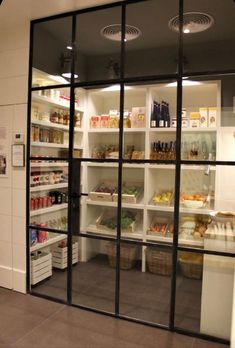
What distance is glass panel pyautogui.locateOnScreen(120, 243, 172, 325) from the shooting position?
2797 mm

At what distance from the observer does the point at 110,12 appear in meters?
2.68

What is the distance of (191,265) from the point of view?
104 inches

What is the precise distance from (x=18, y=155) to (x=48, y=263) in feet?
4.08

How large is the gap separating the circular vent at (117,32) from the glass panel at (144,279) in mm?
1984

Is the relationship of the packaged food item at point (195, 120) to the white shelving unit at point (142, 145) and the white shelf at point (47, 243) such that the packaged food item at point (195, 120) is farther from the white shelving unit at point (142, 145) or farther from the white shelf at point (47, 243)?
the white shelf at point (47, 243)

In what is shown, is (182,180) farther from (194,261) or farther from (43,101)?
(43,101)

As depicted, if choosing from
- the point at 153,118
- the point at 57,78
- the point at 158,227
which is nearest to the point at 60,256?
the point at 158,227

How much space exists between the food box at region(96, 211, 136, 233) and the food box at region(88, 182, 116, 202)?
18cm

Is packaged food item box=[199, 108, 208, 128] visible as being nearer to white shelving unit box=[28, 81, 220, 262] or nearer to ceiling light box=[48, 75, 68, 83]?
white shelving unit box=[28, 81, 220, 262]

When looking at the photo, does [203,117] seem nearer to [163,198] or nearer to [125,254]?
[163,198]

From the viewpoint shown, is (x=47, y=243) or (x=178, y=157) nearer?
(x=178, y=157)

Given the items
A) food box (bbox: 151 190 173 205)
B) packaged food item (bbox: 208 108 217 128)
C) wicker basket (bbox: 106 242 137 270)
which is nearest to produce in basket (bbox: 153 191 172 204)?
food box (bbox: 151 190 173 205)

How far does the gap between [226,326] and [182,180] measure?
1237 mm

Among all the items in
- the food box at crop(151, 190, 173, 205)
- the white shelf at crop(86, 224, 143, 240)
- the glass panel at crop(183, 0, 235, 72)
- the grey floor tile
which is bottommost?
Result: the grey floor tile
